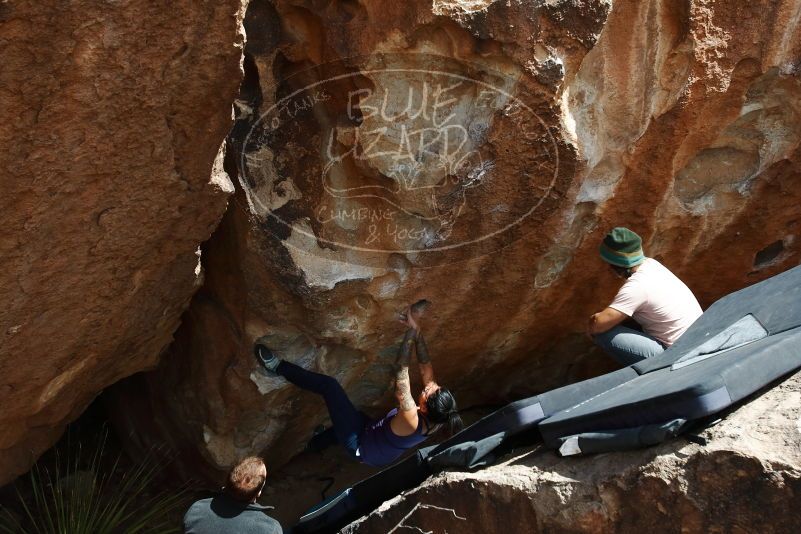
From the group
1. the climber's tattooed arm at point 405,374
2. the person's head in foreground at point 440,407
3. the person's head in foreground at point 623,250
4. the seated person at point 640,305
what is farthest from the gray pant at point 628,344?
the climber's tattooed arm at point 405,374

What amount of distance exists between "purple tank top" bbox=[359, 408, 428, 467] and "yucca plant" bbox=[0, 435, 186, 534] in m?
1.10

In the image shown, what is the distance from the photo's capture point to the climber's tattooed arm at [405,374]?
3457 millimetres

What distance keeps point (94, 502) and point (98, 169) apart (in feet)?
8.02

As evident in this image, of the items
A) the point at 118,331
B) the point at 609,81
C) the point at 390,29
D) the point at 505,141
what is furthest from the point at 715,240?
the point at 118,331

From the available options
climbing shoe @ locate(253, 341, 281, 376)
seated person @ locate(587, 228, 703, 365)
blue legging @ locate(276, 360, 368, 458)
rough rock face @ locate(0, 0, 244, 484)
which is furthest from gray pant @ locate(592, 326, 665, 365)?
rough rock face @ locate(0, 0, 244, 484)

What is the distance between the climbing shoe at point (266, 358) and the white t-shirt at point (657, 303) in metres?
1.51

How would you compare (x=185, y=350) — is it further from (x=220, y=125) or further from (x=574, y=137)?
(x=574, y=137)

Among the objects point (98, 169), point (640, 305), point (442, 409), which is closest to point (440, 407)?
point (442, 409)

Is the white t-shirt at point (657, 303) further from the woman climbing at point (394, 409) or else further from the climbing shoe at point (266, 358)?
the climbing shoe at point (266, 358)

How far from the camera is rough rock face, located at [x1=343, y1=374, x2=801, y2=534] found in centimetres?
200

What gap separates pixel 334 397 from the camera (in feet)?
12.1

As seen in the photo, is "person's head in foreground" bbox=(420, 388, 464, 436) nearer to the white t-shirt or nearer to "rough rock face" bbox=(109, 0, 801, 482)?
"rough rock face" bbox=(109, 0, 801, 482)

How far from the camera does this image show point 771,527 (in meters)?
1.96

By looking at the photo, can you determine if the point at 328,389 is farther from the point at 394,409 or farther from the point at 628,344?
the point at 628,344
